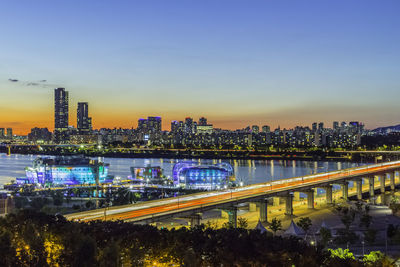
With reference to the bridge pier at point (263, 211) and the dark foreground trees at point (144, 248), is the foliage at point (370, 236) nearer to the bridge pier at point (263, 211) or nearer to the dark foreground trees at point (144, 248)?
the bridge pier at point (263, 211)

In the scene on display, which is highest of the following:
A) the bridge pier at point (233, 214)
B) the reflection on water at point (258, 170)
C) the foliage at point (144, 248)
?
the foliage at point (144, 248)

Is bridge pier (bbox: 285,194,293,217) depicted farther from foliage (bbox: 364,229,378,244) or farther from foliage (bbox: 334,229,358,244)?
foliage (bbox: 364,229,378,244)

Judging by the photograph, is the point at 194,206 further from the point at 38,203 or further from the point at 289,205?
the point at 38,203

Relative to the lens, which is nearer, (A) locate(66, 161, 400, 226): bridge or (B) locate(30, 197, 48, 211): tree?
(A) locate(66, 161, 400, 226): bridge

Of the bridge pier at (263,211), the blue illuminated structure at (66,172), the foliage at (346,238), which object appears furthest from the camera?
the blue illuminated structure at (66,172)

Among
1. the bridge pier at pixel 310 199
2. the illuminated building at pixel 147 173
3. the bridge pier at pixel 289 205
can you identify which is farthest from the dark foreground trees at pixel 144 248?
the illuminated building at pixel 147 173

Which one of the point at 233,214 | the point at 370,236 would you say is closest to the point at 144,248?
the point at 370,236

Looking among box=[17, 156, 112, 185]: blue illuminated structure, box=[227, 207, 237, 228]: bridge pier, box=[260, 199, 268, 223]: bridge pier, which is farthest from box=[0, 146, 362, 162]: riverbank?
box=[227, 207, 237, 228]: bridge pier
